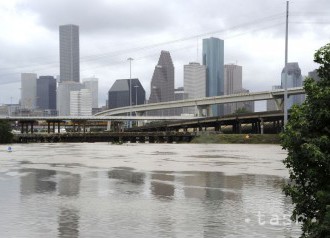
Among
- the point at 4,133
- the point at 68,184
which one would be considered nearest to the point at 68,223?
the point at 68,184

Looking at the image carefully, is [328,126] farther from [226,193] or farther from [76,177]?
[76,177]

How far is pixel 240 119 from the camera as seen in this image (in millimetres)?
162750

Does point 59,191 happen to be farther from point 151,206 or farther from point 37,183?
point 151,206

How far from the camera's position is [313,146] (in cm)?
912

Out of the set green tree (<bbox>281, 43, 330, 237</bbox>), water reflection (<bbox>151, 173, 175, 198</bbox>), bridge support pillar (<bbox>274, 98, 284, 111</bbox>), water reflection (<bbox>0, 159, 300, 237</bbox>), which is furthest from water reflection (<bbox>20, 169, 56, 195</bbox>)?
bridge support pillar (<bbox>274, 98, 284, 111</bbox>)

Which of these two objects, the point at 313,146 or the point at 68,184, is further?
the point at 68,184

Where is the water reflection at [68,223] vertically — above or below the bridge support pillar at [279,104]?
below

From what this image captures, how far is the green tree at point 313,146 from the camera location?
9.26m

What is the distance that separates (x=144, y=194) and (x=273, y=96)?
523 feet

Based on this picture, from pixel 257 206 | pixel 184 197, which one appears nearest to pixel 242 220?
pixel 257 206

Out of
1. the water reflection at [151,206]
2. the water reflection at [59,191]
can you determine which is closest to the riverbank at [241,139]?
the water reflection at [151,206]

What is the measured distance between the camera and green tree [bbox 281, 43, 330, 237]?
364 inches

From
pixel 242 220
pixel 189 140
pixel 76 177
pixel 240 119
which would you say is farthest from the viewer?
pixel 240 119

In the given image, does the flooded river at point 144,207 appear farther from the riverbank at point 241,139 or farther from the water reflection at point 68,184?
the riverbank at point 241,139
